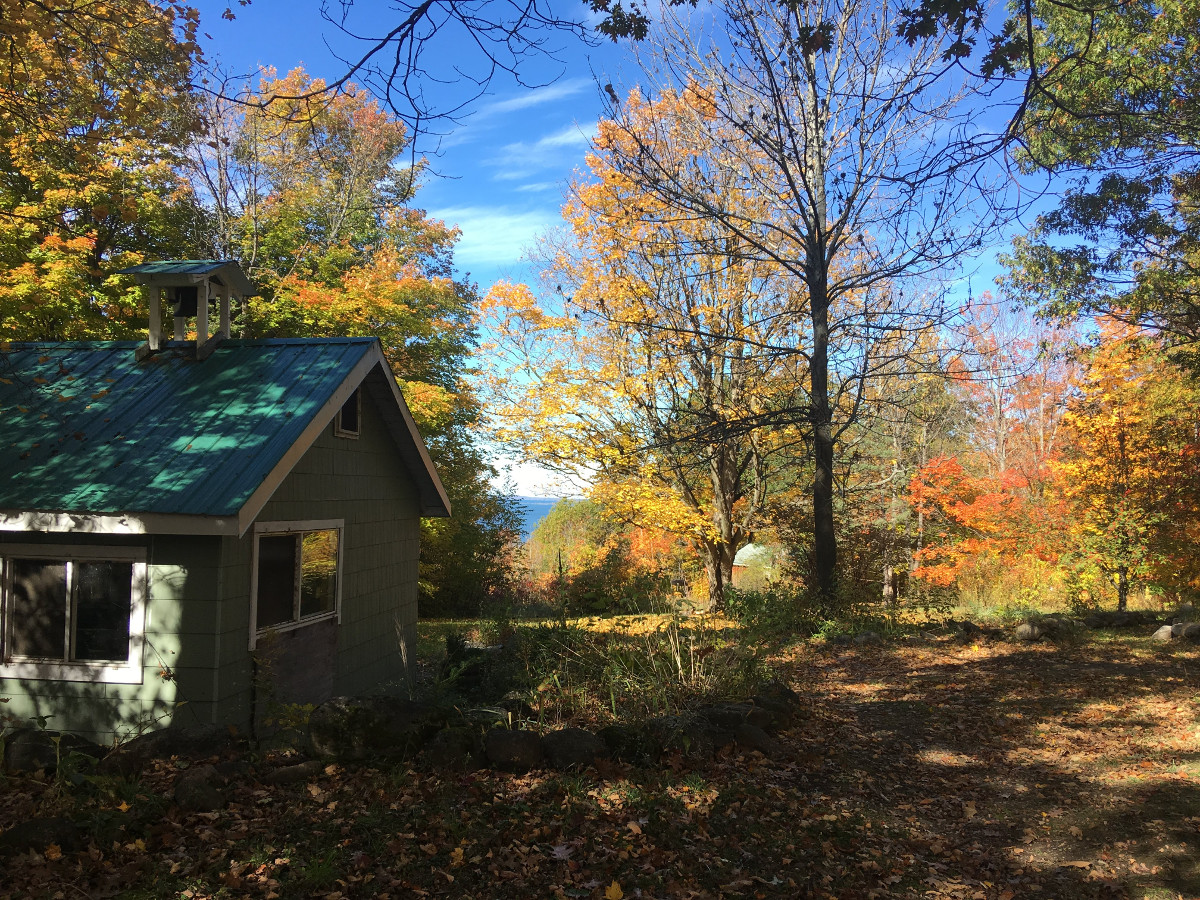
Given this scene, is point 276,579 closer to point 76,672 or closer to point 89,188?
point 76,672

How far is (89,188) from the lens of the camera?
14.8 metres

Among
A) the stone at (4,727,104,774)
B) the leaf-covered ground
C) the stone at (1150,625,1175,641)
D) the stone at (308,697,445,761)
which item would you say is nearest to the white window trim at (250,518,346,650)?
the stone at (4,727,104,774)

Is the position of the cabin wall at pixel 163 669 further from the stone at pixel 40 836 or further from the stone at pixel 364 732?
the stone at pixel 40 836

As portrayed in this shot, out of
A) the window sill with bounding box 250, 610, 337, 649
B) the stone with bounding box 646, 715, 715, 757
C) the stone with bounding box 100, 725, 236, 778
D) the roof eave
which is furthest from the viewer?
the window sill with bounding box 250, 610, 337, 649

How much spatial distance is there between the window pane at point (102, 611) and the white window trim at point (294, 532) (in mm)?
1087

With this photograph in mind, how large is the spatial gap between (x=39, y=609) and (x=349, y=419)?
3853 millimetres

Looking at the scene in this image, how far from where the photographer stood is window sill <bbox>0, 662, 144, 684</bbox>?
278 inches

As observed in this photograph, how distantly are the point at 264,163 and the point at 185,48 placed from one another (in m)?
16.3

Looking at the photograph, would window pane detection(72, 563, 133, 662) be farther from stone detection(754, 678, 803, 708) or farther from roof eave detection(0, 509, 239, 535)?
stone detection(754, 678, 803, 708)

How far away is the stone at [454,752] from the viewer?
589 centimetres

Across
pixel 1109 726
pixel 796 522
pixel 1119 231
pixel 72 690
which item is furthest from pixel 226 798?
pixel 1119 231

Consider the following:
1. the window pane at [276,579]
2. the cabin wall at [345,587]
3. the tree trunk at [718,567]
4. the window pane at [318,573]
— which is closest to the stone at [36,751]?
the cabin wall at [345,587]

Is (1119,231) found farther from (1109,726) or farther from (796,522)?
(1109,726)

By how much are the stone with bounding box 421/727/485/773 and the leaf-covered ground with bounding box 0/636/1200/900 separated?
0.20m
